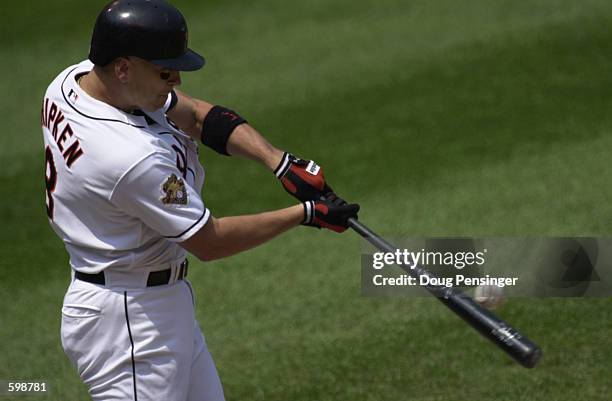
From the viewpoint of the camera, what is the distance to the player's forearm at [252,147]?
4.89 meters

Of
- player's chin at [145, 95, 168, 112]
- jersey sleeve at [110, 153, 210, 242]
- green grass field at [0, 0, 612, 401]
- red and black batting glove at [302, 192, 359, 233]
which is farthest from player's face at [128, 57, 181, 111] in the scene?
green grass field at [0, 0, 612, 401]

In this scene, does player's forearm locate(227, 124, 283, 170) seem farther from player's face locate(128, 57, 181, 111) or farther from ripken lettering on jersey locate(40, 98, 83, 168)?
ripken lettering on jersey locate(40, 98, 83, 168)

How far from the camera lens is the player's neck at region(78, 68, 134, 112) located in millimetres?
4062

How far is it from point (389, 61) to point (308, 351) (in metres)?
4.28

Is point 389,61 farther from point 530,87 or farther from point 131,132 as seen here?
point 131,132

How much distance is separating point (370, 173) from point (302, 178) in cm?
359

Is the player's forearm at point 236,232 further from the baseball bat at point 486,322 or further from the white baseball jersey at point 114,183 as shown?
the baseball bat at point 486,322

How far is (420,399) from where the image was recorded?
5883mm

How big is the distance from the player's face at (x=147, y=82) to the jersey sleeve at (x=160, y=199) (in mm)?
259

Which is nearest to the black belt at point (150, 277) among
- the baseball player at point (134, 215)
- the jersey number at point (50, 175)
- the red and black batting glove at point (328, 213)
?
the baseball player at point (134, 215)

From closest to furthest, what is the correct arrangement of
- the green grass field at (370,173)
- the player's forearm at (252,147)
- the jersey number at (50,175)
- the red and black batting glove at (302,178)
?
the jersey number at (50,175)
the red and black batting glove at (302,178)
the player's forearm at (252,147)
the green grass field at (370,173)

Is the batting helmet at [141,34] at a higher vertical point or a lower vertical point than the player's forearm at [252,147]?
higher

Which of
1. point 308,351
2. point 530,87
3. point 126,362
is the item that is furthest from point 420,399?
point 530,87

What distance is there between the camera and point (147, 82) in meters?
4.04
